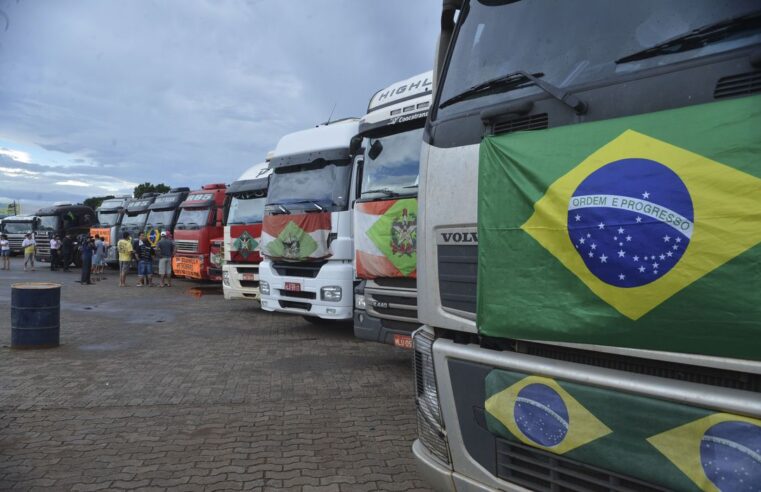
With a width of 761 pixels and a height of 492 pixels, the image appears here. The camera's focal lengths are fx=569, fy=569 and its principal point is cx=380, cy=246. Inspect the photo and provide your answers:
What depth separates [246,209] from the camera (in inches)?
527

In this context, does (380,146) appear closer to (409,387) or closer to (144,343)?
(409,387)

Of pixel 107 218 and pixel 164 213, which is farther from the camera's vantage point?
pixel 107 218

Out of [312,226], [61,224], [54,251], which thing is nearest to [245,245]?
[312,226]

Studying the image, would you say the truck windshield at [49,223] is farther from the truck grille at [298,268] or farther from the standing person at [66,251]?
the truck grille at [298,268]

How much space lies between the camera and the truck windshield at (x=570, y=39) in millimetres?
2275

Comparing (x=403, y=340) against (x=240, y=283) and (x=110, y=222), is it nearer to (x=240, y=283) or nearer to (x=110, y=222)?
(x=240, y=283)

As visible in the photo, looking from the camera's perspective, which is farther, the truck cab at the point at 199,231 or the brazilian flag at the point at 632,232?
the truck cab at the point at 199,231

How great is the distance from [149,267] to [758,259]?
2046 centimetres

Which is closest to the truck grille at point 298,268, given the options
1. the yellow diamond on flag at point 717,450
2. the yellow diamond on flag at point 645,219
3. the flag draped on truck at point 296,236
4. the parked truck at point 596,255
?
the flag draped on truck at point 296,236

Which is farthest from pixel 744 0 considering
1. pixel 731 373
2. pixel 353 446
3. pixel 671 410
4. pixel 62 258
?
pixel 62 258

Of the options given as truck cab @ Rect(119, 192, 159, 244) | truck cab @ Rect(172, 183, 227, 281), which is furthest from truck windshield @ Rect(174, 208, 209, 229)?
truck cab @ Rect(119, 192, 159, 244)

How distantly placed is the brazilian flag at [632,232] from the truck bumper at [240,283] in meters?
10.2

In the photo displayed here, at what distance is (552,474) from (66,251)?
1118 inches

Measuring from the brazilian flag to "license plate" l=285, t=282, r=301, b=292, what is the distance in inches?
265
